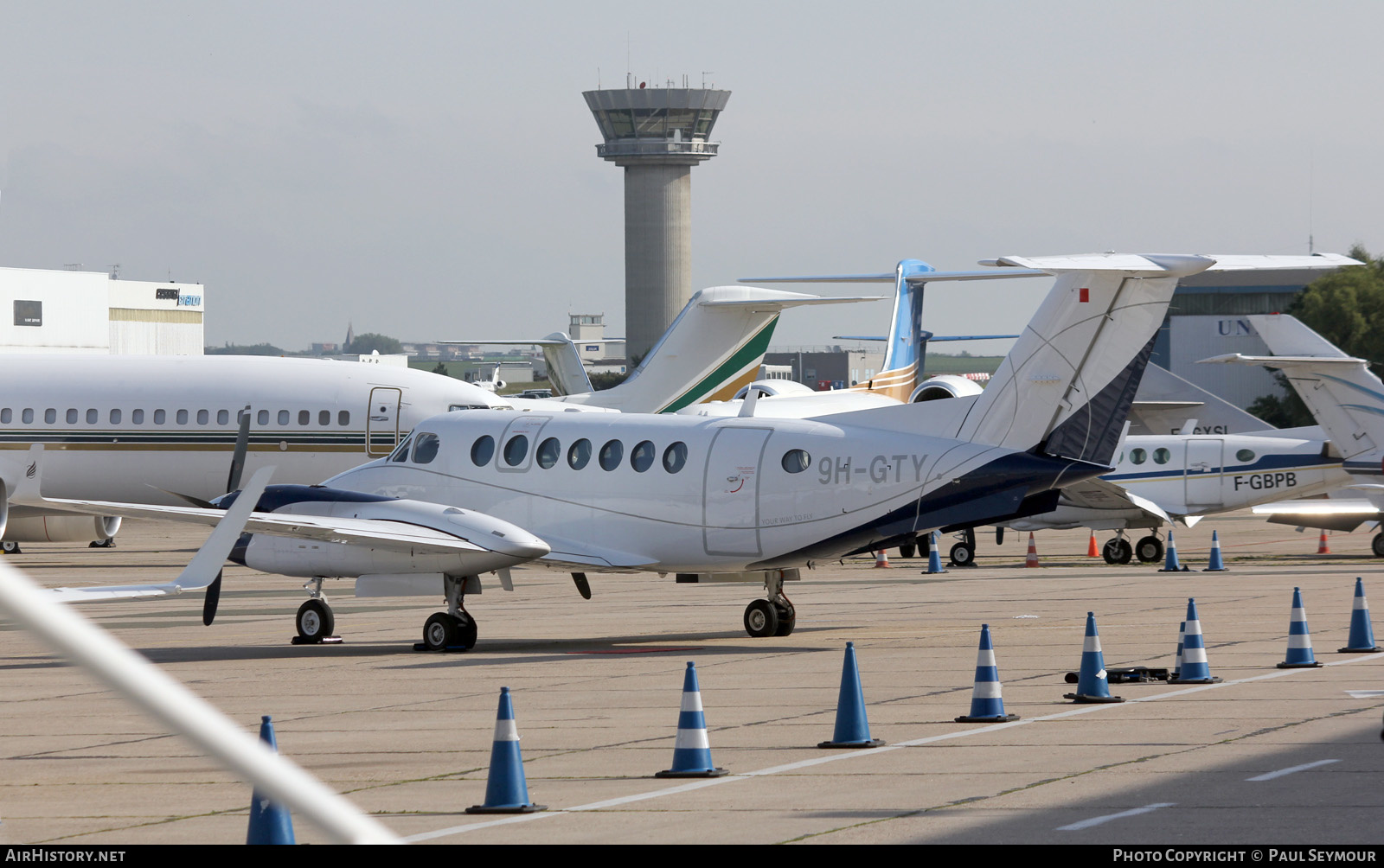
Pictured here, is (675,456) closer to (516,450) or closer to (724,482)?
(724,482)

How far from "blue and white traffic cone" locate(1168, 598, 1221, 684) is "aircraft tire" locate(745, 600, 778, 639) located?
6.03m

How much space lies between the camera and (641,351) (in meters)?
143

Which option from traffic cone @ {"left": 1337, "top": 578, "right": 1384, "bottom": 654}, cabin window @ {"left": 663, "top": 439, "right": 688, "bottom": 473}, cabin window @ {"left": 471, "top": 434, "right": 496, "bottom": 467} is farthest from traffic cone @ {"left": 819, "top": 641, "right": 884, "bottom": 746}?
cabin window @ {"left": 471, "top": 434, "right": 496, "bottom": 467}

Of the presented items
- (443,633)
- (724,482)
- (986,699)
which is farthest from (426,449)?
(986,699)

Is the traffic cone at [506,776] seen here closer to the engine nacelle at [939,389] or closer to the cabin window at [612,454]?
the cabin window at [612,454]

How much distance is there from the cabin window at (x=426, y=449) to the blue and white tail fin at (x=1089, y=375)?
677 centimetres

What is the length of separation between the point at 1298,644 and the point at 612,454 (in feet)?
→ 26.6

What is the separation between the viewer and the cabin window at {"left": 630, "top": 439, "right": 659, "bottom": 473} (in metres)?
19.9

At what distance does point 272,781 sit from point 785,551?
1660 cm

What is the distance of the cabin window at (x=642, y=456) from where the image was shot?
785 inches

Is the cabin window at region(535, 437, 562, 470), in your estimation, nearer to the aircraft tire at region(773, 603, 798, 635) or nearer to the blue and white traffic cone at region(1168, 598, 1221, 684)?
the aircraft tire at region(773, 603, 798, 635)

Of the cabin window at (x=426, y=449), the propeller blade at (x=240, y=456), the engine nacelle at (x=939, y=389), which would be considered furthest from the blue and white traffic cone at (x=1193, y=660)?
the engine nacelle at (x=939, y=389)

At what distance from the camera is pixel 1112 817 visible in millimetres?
8984
